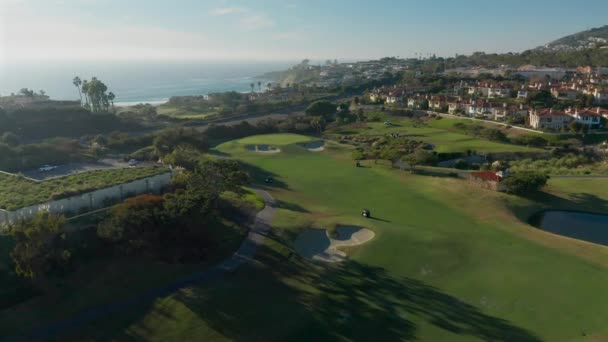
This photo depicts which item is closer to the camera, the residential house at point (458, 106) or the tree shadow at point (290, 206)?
the tree shadow at point (290, 206)

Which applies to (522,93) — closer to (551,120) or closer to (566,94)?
(566,94)

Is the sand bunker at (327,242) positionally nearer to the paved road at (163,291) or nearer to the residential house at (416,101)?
the paved road at (163,291)

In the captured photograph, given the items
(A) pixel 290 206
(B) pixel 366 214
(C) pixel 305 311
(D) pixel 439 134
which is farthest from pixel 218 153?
(C) pixel 305 311

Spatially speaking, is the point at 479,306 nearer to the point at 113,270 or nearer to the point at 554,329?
the point at 554,329

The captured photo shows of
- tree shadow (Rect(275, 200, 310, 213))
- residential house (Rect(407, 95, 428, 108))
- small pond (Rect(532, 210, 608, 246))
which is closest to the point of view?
small pond (Rect(532, 210, 608, 246))

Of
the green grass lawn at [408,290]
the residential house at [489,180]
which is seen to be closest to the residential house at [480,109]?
the residential house at [489,180]

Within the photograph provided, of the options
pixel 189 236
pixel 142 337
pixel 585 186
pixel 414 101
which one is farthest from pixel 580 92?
pixel 142 337

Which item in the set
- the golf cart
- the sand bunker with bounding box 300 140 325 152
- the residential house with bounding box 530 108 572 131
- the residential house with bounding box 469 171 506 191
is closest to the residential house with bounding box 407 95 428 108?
the residential house with bounding box 530 108 572 131

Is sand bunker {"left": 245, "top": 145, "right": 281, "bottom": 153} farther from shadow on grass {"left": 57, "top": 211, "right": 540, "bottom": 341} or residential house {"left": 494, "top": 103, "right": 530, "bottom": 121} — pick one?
residential house {"left": 494, "top": 103, "right": 530, "bottom": 121}
